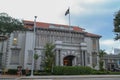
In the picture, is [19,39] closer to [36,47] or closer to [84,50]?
[36,47]

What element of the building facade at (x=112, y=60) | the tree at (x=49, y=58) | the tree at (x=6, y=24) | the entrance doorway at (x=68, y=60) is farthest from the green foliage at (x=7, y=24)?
the building facade at (x=112, y=60)

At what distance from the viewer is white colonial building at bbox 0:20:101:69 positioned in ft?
133

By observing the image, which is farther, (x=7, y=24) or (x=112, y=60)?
(x=112, y=60)

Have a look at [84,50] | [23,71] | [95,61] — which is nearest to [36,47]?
[23,71]

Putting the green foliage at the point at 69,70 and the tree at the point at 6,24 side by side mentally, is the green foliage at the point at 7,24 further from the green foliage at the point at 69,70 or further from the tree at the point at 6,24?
the green foliage at the point at 69,70

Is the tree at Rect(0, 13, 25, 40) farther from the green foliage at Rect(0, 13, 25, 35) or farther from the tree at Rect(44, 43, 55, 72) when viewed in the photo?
the tree at Rect(44, 43, 55, 72)

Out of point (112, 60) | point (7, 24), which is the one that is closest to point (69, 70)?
point (7, 24)

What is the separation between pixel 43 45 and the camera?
4253cm

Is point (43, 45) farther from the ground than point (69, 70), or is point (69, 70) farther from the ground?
point (43, 45)

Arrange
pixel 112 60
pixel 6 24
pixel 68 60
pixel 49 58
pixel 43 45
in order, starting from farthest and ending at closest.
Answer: pixel 112 60 → pixel 68 60 → pixel 43 45 → pixel 49 58 → pixel 6 24

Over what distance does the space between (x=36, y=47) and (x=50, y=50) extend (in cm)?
488

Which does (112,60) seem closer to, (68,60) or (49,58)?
(68,60)

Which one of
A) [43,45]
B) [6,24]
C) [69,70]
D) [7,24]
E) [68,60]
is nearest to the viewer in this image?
[6,24]

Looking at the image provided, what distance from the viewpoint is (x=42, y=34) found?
42812mm
